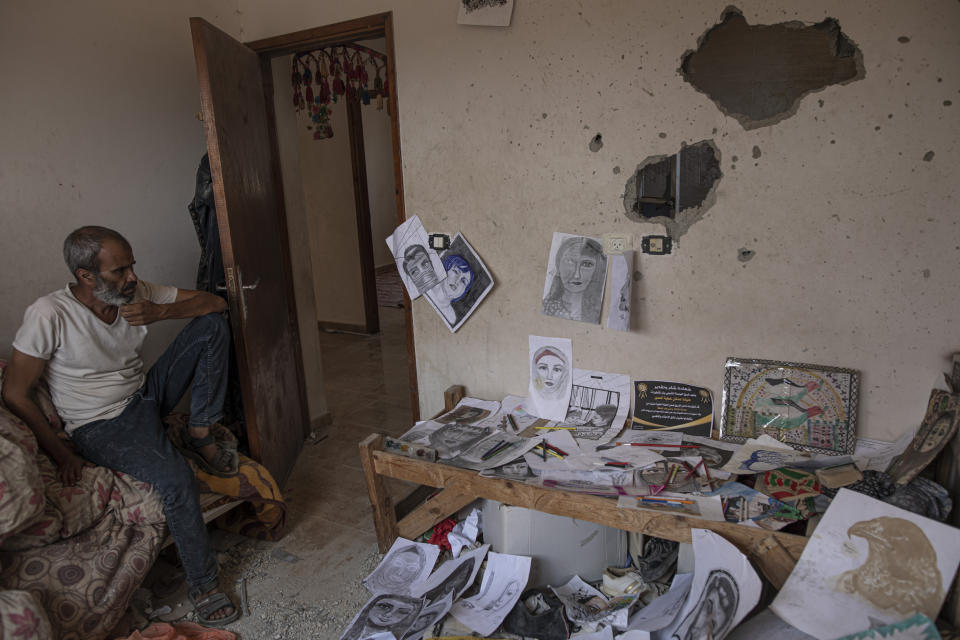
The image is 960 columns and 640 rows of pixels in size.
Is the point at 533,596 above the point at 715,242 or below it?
below

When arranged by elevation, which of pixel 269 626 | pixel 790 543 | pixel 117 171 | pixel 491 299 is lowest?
pixel 269 626

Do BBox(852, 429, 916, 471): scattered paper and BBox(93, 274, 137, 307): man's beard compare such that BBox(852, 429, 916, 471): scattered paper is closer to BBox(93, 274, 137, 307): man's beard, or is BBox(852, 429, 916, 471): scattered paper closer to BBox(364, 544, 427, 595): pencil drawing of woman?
BBox(364, 544, 427, 595): pencil drawing of woman

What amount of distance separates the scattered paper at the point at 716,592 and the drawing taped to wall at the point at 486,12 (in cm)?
→ 177

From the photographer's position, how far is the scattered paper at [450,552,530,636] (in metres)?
1.71

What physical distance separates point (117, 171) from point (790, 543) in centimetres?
284

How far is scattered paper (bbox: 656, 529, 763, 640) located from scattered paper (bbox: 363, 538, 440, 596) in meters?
0.79

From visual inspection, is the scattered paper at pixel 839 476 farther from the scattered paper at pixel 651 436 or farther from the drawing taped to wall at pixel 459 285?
the drawing taped to wall at pixel 459 285

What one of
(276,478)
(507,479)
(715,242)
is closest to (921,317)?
(715,242)

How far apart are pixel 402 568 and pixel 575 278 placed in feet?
3.90

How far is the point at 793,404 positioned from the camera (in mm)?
1886

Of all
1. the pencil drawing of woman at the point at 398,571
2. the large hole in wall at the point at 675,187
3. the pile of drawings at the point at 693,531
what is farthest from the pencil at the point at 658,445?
the pencil drawing of woman at the point at 398,571

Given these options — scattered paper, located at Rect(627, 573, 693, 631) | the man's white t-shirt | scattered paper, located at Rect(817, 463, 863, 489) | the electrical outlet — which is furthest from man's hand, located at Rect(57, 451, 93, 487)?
scattered paper, located at Rect(817, 463, 863, 489)

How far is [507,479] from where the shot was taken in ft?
5.93

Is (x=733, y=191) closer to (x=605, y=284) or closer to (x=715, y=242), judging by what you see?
(x=715, y=242)
